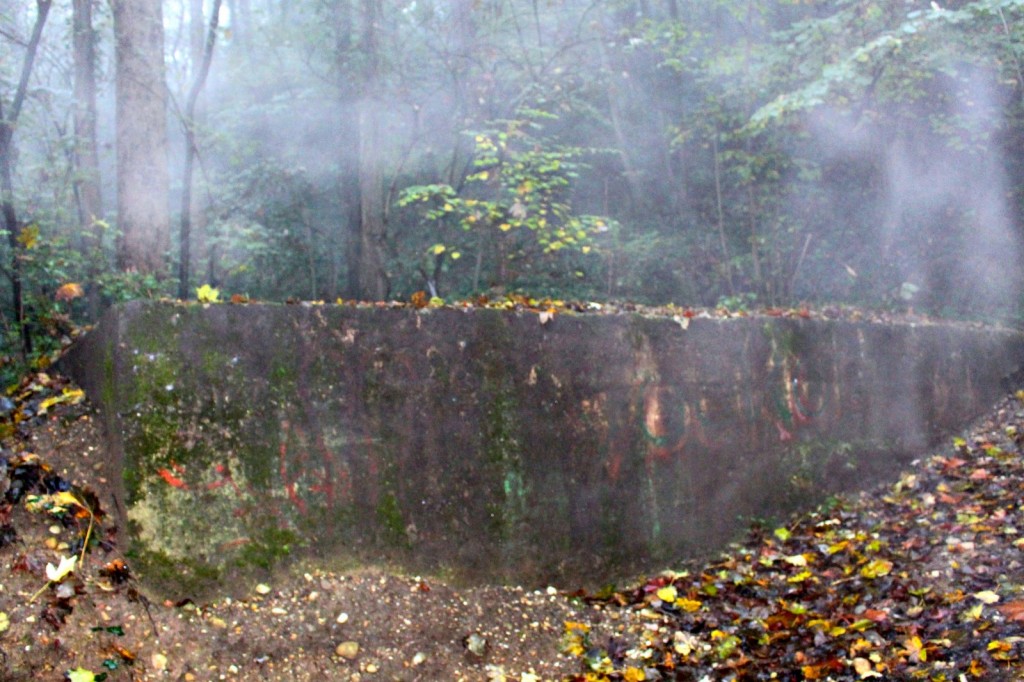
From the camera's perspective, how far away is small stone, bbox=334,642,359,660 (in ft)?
12.8

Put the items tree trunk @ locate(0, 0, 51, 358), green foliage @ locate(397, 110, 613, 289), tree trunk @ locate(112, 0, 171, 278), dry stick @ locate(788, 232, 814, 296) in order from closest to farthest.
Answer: tree trunk @ locate(0, 0, 51, 358) < tree trunk @ locate(112, 0, 171, 278) < green foliage @ locate(397, 110, 613, 289) < dry stick @ locate(788, 232, 814, 296)

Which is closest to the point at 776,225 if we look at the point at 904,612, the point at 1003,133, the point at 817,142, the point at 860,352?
the point at 817,142

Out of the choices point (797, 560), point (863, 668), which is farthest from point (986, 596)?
point (797, 560)

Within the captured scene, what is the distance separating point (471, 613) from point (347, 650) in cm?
77

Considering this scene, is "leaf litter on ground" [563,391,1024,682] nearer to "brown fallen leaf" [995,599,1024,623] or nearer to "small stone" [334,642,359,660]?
"brown fallen leaf" [995,599,1024,623]

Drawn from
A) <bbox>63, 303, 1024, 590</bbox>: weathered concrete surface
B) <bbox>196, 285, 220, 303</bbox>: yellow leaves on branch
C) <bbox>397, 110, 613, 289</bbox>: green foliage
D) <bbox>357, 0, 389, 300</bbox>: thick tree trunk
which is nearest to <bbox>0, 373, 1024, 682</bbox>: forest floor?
<bbox>63, 303, 1024, 590</bbox>: weathered concrete surface

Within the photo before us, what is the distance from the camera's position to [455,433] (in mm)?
4684

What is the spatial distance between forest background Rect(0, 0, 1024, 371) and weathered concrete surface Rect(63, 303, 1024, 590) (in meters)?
3.80

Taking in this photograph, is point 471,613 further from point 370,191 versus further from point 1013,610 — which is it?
point 370,191

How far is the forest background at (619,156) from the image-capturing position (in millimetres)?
9477

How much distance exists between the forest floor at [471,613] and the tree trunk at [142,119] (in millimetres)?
2277

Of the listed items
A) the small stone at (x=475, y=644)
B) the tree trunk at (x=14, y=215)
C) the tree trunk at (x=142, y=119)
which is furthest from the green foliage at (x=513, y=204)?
the small stone at (x=475, y=644)

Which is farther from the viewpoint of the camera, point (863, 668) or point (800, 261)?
point (800, 261)

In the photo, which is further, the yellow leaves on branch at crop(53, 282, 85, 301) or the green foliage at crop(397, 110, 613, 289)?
the green foliage at crop(397, 110, 613, 289)
